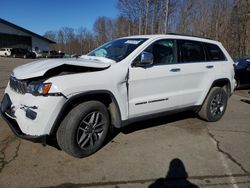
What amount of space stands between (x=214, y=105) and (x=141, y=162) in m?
2.96

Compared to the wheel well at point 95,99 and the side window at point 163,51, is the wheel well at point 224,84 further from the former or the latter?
the wheel well at point 95,99

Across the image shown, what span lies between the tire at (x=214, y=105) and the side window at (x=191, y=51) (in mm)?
860

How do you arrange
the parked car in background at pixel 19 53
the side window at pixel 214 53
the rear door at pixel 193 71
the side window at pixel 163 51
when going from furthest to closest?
the parked car in background at pixel 19 53 < the side window at pixel 214 53 < the rear door at pixel 193 71 < the side window at pixel 163 51

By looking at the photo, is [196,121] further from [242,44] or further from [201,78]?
[242,44]

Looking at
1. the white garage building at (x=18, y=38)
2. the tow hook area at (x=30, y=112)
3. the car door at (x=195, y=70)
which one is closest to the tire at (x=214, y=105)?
the car door at (x=195, y=70)

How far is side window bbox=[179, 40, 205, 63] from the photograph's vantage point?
5547mm

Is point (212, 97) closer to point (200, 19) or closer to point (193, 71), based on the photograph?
point (193, 71)

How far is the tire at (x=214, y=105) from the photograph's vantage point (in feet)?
20.5

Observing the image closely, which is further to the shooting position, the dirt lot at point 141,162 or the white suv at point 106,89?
the white suv at point 106,89

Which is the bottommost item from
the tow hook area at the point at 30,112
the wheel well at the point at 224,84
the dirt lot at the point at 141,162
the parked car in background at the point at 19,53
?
the dirt lot at the point at 141,162

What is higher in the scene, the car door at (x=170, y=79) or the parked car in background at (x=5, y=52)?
the parked car in background at (x=5, y=52)

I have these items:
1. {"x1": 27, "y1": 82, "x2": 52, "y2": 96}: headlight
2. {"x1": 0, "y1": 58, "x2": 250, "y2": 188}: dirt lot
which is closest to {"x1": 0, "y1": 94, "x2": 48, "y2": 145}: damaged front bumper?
{"x1": 0, "y1": 58, "x2": 250, "y2": 188}: dirt lot

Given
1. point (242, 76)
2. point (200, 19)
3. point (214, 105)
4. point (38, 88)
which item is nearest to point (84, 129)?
point (38, 88)

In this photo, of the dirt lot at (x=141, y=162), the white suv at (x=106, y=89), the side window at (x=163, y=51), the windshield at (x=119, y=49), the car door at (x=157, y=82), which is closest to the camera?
the dirt lot at (x=141, y=162)
